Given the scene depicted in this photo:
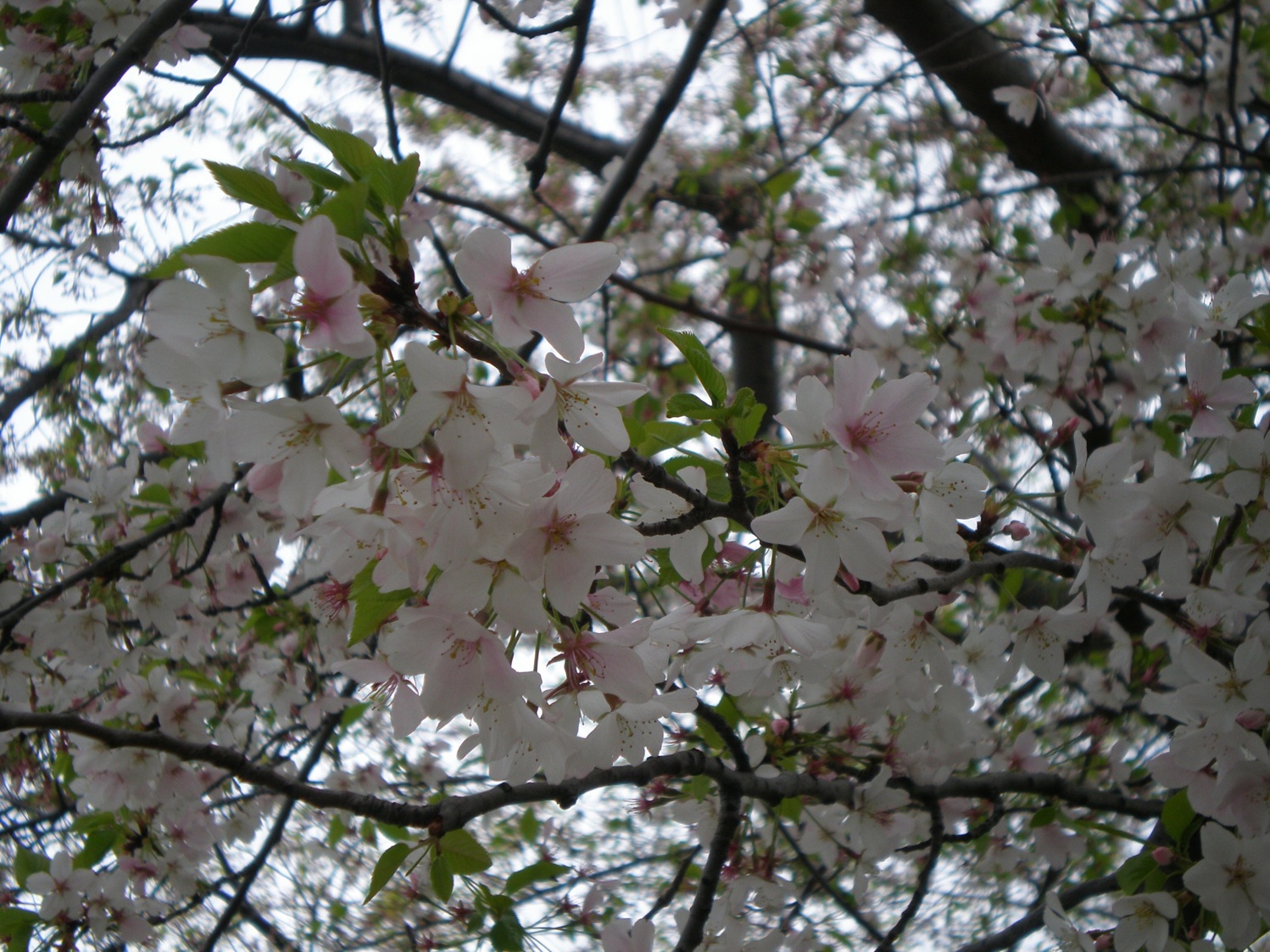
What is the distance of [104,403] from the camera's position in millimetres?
3574

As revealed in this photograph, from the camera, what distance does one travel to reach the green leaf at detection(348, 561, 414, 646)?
102 cm

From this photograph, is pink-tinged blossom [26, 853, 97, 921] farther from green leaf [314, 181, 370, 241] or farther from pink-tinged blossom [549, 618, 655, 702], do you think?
green leaf [314, 181, 370, 241]

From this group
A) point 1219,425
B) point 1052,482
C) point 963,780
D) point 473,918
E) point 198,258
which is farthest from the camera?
point 1052,482

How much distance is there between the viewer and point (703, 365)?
40.7 inches

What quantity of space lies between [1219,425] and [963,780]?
104 cm

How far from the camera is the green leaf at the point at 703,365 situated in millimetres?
1012

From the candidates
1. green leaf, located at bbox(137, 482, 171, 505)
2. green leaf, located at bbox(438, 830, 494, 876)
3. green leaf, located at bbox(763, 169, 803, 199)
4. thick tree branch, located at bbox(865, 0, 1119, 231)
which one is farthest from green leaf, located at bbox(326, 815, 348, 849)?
thick tree branch, located at bbox(865, 0, 1119, 231)

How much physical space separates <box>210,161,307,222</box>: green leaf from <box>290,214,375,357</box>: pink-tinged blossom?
121 mm

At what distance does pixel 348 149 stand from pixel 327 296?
7.9 inches

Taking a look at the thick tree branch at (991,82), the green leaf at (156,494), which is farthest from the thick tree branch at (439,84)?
the green leaf at (156,494)

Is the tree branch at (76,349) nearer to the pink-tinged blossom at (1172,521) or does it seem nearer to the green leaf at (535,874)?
the green leaf at (535,874)

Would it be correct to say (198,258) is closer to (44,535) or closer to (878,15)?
(44,535)

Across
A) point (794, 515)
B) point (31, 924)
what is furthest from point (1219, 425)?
point (31, 924)

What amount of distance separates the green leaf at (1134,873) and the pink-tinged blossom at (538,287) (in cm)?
150
